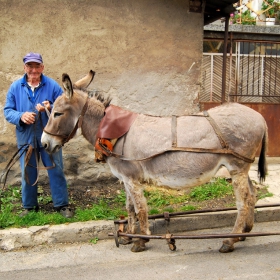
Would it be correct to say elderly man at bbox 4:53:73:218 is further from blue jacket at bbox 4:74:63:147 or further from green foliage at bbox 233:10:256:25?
green foliage at bbox 233:10:256:25

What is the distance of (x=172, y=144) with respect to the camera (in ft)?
11.2

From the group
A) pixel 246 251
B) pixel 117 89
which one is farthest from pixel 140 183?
pixel 117 89

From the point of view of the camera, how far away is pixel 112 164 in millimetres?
3674

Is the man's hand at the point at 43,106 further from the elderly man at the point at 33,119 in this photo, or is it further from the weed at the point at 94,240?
the weed at the point at 94,240

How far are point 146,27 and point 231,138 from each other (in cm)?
271

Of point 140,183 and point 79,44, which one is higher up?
point 79,44

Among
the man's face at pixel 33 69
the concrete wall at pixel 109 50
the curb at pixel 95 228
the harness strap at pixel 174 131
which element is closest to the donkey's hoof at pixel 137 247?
the curb at pixel 95 228

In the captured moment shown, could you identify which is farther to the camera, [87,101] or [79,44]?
[79,44]

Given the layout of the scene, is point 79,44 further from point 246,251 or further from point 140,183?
point 246,251

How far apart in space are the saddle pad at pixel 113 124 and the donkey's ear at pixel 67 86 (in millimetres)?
416

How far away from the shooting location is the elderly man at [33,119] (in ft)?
13.3

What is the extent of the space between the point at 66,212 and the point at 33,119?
1.24 metres

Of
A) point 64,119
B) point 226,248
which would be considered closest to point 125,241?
point 226,248

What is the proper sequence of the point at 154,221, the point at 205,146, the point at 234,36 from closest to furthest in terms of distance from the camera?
the point at 205,146
the point at 154,221
the point at 234,36
